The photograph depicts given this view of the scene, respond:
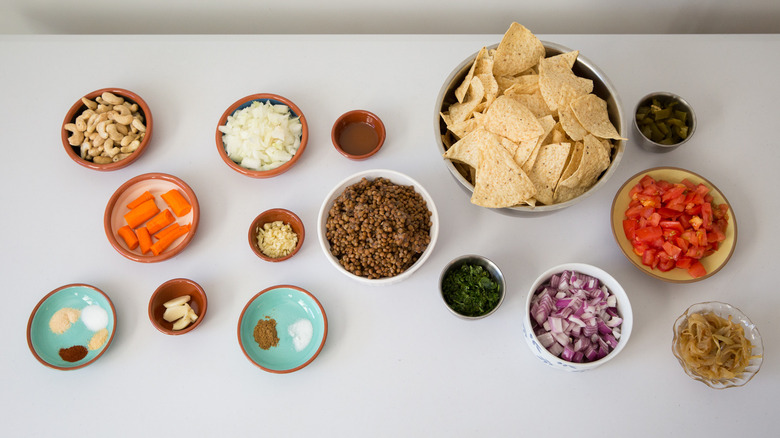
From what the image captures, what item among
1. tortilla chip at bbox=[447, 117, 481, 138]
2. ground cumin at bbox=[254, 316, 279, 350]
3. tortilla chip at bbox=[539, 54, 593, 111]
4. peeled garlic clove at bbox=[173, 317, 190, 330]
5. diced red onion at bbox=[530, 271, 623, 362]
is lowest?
diced red onion at bbox=[530, 271, 623, 362]

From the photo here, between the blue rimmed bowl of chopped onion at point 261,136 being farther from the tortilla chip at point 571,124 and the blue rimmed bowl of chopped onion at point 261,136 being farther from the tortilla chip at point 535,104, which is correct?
the tortilla chip at point 571,124

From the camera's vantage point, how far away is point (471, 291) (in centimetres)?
163

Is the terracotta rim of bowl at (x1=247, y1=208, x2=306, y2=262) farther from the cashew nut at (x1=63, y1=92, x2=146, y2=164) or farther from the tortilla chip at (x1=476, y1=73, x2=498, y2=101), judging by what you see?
the tortilla chip at (x1=476, y1=73, x2=498, y2=101)

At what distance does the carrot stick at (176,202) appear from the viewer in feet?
5.93

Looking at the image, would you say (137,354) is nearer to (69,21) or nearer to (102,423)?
(102,423)

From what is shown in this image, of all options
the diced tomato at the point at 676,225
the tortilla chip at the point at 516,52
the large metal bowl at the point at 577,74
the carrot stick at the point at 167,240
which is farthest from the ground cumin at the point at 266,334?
the diced tomato at the point at 676,225

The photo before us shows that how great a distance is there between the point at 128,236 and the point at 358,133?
967mm

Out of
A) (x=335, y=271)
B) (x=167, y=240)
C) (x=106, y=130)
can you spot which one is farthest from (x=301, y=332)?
(x=106, y=130)

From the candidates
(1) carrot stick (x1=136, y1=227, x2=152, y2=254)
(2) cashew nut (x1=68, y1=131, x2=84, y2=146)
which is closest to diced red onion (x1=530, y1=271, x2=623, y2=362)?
(1) carrot stick (x1=136, y1=227, x2=152, y2=254)

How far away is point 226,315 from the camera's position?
5.71 feet

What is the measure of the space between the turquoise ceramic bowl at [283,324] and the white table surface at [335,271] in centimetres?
5

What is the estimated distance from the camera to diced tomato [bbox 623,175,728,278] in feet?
5.22

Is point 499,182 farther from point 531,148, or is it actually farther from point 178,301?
point 178,301

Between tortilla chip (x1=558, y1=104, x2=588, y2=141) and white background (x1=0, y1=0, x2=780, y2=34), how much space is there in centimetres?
84
